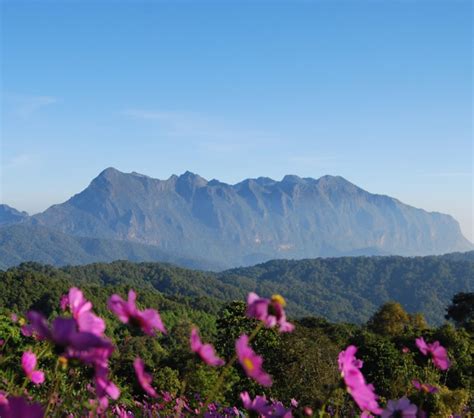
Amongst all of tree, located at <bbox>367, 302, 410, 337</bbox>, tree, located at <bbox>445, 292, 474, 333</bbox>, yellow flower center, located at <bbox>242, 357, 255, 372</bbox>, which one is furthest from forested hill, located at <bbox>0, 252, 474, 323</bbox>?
yellow flower center, located at <bbox>242, 357, 255, 372</bbox>

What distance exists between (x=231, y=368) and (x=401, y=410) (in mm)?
11526

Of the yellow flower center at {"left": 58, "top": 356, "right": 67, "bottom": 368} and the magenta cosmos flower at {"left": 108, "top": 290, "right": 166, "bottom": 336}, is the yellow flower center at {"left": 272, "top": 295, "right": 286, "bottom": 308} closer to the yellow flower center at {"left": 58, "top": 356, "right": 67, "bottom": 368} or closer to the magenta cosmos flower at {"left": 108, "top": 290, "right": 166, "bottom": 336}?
the magenta cosmos flower at {"left": 108, "top": 290, "right": 166, "bottom": 336}

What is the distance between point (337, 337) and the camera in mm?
34156

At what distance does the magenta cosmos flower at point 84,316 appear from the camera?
1058mm

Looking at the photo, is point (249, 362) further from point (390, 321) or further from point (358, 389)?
point (390, 321)

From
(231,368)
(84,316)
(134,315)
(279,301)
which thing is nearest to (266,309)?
(279,301)

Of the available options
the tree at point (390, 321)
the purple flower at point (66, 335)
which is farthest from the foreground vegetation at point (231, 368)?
the tree at point (390, 321)

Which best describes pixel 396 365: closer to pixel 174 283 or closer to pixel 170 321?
pixel 170 321

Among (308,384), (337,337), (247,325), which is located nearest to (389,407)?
(308,384)

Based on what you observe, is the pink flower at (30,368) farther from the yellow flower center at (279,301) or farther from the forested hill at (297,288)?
the forested hill at (297,288)

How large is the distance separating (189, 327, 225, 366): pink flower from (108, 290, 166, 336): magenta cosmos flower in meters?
0.11

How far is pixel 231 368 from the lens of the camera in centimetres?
1261

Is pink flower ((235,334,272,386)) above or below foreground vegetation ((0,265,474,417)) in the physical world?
above

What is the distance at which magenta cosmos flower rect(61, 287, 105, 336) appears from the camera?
1.06 metres
